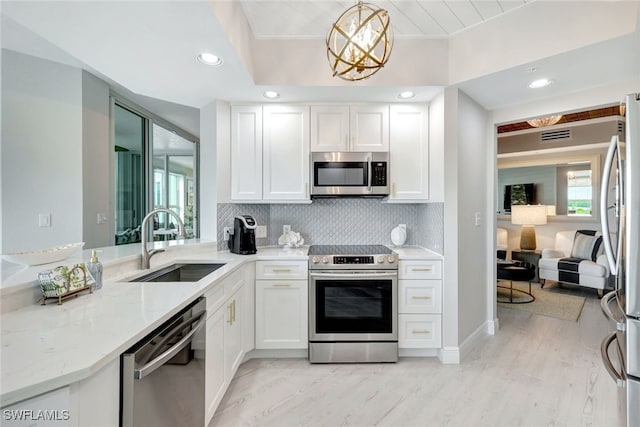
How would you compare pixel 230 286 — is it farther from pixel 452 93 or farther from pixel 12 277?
pixel 452 93

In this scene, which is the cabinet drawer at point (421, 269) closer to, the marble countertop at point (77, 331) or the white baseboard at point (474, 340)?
the white baseboard at point (474, 340)

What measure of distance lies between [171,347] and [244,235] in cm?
150

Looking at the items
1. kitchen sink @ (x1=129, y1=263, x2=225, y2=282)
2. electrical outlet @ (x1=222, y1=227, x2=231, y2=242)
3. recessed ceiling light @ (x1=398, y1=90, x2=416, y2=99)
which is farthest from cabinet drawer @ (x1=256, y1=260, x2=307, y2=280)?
recessed ceiling light @ (x1=398, y1=90, x2=416, y2=99)

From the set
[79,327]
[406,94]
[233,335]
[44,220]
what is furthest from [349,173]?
[44,220]

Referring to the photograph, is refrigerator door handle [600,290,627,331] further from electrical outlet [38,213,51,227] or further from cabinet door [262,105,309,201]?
electrical outlet [38,213,51,227]

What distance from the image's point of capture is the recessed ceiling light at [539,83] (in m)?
2.32

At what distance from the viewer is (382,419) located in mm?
1789

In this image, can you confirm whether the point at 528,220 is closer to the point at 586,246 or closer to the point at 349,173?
the point at 586,246

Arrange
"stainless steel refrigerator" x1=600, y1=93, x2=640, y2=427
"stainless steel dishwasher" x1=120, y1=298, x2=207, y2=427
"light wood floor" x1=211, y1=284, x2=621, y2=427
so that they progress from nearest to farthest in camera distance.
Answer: "stainless steel dishwasher" x1=120, y1=298, x2=207, y2=427 → "stainless steel refrigerator" x1=600, y1=93, x2=640, y2=427 → "light wood floor" x1=211, y1=284, x2=621, y2=427

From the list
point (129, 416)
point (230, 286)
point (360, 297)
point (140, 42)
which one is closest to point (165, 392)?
point (129, 416)

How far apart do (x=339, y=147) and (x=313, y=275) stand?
4.15 feet

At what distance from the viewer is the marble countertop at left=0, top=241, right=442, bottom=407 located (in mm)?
729

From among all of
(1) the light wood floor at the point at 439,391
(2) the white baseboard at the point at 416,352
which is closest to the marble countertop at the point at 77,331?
(1) the light wood floor at the point at 439,391

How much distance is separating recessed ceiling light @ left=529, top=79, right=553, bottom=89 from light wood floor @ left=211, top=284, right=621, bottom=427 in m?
2.41
